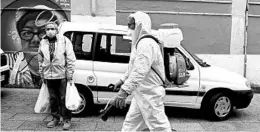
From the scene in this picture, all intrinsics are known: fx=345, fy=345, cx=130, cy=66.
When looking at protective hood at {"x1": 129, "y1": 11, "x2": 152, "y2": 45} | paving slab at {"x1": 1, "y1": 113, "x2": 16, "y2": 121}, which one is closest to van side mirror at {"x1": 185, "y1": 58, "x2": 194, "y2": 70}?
protective hood at {"x1": 129, "y1": 11, "x2": 152, "y2": 45}

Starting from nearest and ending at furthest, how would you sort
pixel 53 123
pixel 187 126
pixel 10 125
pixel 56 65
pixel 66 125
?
pixel 56 65 → pixel 66 125 → pixel 53 123 → pixel 10 125 → pixel 187 126

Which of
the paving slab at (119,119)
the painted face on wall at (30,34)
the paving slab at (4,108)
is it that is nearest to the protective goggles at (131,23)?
the paving slab at (119,119)

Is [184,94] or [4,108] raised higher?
[184,94]

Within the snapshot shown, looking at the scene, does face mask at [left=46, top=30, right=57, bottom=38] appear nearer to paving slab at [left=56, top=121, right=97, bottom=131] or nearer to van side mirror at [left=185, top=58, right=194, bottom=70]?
paving slab at [left=56, top=121, right=97, bottom=131]

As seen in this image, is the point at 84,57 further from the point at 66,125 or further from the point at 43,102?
the point at 66,125

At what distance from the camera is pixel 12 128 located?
6.07 metres

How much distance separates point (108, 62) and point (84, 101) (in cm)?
88

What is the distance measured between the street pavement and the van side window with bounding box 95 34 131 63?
117cm

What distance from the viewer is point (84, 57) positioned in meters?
6.68

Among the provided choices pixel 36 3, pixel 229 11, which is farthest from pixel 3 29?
pixel 229 11

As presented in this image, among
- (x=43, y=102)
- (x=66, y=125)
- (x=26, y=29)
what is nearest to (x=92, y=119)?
(x=66, y=125)

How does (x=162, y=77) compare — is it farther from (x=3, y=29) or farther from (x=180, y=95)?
(x=3, y=29)

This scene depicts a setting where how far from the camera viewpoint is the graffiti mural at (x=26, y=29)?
944 centimetres

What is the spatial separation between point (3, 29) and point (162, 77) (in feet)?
21.9
